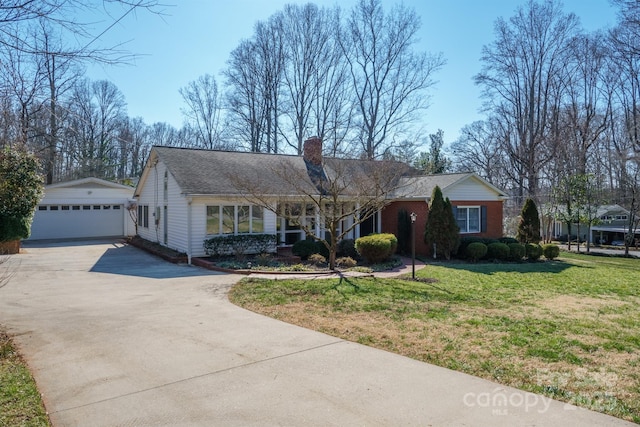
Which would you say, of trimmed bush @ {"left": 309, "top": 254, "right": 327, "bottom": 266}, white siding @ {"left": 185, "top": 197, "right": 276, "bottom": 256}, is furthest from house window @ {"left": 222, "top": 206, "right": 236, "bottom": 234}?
trimmed bush @ {"left": 309, "top": 254, "right": 327, "bottom": 266}

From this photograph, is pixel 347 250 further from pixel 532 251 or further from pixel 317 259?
pixel 532 251

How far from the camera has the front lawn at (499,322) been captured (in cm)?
472

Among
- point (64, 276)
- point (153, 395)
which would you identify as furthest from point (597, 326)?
point (64, 276)

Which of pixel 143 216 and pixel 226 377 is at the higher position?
pixel 143 216

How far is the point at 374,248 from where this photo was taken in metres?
15.1

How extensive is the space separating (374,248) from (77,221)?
18.8 metres

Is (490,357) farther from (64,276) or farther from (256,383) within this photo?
(64,276)

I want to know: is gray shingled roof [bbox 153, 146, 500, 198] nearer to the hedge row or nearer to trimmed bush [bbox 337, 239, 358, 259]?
trimmed bush [bbox 337, 239, 358, 259]

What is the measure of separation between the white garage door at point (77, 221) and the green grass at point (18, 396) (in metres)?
21.6

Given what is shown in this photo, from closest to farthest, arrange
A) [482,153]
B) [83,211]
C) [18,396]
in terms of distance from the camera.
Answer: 1. [18,396]
2. [83,211]
3. [482,153]

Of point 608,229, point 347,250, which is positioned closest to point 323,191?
point 347,250

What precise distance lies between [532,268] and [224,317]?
12.6m

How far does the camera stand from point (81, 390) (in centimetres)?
447

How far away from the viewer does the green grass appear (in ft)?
12.2
